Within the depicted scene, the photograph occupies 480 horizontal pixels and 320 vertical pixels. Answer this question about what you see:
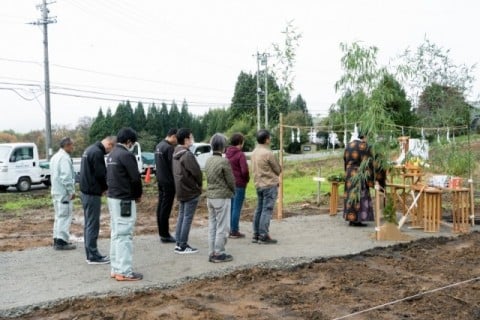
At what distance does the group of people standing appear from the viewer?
5758mm

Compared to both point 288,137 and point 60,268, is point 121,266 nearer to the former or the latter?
point 60,268

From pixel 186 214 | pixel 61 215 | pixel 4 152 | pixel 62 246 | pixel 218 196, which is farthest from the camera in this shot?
pixel 4 152

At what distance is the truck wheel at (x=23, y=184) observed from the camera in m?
19.7

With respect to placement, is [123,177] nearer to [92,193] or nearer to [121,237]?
[121,237]

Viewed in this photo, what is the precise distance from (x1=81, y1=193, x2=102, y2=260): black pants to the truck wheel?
14299 mm

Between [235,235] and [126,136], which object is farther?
[235,235]

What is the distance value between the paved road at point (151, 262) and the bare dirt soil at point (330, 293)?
0.24 m

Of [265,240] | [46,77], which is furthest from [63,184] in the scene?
[46,77]

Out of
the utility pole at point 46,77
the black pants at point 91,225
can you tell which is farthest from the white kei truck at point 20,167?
the black pants at point 91,225

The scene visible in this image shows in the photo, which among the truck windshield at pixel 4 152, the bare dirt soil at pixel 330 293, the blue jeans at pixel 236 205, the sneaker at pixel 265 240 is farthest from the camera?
the truck windshield at pixel 4 152

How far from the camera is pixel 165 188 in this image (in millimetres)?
7598

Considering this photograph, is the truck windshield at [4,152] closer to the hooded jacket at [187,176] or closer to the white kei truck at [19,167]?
the white kei truck at [19,167]

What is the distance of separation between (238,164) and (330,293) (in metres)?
3.01

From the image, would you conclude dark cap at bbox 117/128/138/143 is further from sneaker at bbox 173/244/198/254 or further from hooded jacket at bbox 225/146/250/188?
hooded jacket at bbox 225/146/250/188
